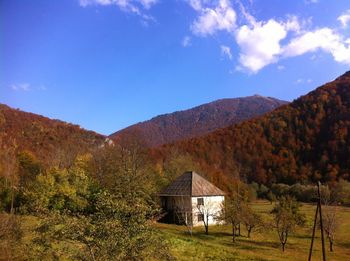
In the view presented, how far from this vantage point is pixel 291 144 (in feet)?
349

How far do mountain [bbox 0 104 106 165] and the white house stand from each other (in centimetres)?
2303

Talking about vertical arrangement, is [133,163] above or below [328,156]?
below

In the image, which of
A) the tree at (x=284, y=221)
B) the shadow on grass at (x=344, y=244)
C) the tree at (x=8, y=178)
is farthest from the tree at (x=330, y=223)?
the tree at (x=8, y=178)

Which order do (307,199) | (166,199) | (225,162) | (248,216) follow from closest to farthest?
(248,216)
(166,199)
(307,199)
(225,162)

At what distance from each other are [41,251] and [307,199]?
73769 mm

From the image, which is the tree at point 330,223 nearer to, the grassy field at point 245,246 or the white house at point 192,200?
the grassy field at point 245,246

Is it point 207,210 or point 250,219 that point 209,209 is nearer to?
point 207,210

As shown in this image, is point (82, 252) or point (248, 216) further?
point (248, 216)

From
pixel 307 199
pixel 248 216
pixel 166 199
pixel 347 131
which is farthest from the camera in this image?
pixel 347 131

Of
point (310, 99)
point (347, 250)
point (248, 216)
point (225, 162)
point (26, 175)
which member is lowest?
point (347, 250)

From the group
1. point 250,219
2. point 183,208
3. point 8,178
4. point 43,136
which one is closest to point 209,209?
point 183,208

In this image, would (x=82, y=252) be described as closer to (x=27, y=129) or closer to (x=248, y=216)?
(x=248, y=216)

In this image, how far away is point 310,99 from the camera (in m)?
113

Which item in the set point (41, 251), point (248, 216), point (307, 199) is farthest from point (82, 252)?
point (307, 199)
